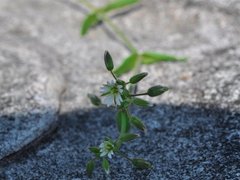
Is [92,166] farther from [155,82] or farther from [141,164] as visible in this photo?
[155,82]

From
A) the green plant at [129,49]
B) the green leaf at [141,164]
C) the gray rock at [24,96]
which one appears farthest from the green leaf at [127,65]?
the green leaf at [141,164]

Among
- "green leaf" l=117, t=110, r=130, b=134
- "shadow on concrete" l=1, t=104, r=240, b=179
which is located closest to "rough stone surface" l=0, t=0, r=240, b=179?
"shadow on concrete" l=1, t=104, r=240, b=179

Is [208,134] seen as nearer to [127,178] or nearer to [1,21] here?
[127,178]

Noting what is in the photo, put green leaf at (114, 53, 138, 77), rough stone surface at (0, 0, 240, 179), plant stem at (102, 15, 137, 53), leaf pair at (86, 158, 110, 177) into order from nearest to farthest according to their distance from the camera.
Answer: leaf pair at (86, 158, 110, 177), rough stone surface at (0, 0, 240, 179), green leaf at (114, 53, 138, 77), plant stem at (102, 15, 137, 53)

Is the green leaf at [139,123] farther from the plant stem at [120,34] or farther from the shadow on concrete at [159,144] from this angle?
the plant stem at [120,34]

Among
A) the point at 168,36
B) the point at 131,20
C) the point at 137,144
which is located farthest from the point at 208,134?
the point at 131,20

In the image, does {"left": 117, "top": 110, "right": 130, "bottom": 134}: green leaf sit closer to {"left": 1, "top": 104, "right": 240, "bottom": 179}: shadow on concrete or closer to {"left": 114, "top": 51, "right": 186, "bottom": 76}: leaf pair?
{"left": 1, "top": 104, "right": 240, "bottom": 179}: shadow on concrete
